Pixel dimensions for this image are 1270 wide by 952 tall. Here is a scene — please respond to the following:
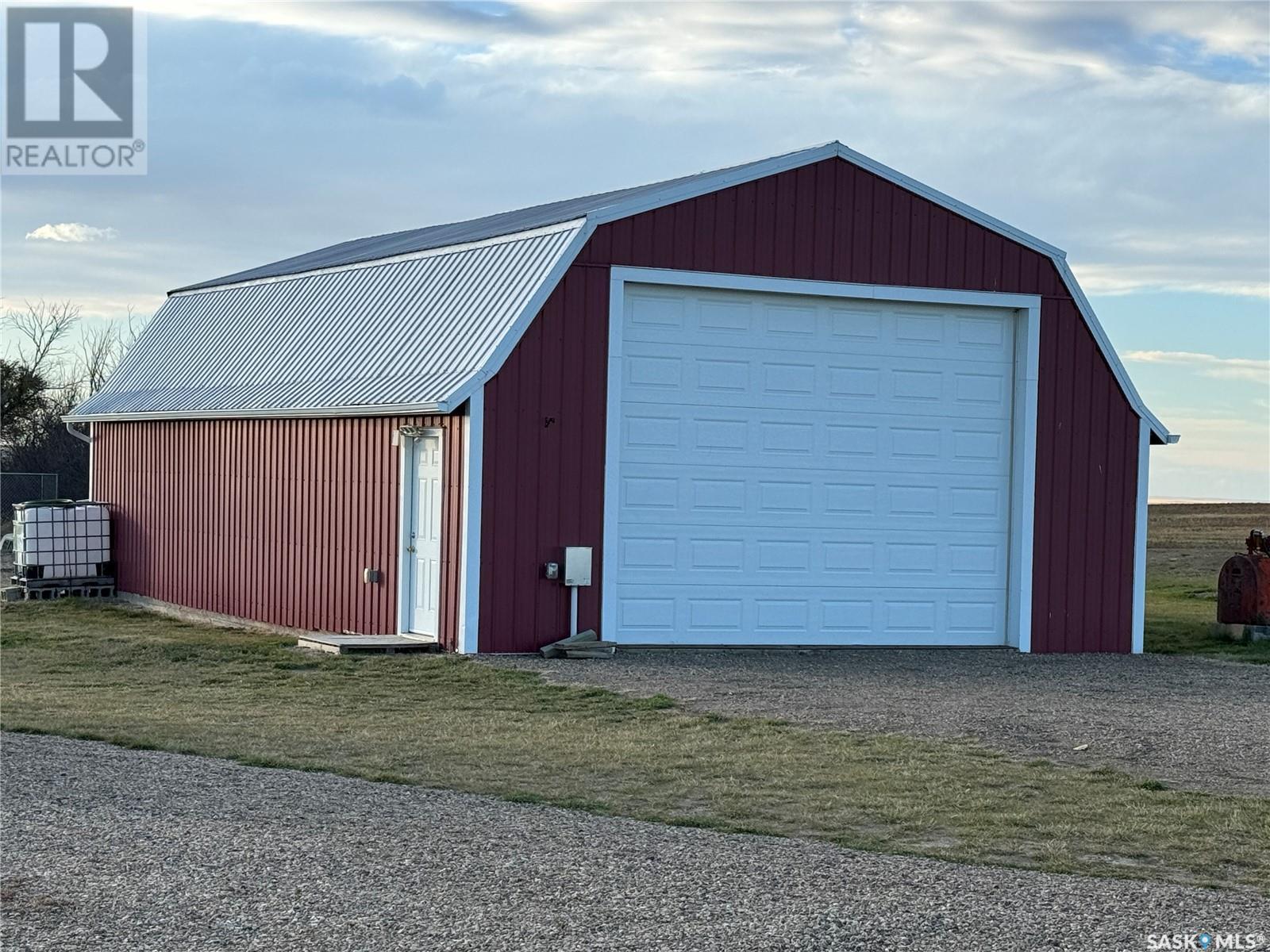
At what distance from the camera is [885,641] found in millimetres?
18672

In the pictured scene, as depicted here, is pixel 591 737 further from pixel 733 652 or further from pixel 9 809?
pixel 733 652

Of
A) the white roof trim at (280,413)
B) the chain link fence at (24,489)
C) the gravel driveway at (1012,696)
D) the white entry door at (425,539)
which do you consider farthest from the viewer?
the chain link fence at (24,489)

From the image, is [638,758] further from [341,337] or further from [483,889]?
[341,337]

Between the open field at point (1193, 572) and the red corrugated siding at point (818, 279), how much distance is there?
154cm

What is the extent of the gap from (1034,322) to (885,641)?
12.9ft

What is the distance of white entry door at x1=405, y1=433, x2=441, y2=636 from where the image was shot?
56.4ft

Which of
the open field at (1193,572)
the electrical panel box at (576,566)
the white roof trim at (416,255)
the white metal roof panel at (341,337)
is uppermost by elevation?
the white roof trim at (416,255)

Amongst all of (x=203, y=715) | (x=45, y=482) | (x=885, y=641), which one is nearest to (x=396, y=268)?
(x=885, y=641)

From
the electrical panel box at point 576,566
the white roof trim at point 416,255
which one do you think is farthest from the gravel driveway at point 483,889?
the white roof trim at point 416,255

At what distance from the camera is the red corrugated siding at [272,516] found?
59.3 feet

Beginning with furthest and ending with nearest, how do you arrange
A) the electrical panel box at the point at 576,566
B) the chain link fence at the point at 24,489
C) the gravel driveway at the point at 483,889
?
the chain link fence at the point at 24,489, the electrical panel box at the point at 576,566, the gravel driveway at the point at 483,889

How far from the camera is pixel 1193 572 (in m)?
33.4

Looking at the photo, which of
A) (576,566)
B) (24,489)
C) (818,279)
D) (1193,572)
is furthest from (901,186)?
(24,489)

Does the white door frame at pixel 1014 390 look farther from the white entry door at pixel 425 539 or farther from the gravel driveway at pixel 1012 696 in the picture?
the white entry door at pixel 425 539
